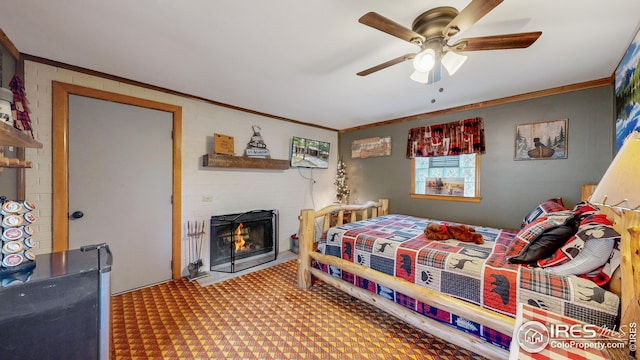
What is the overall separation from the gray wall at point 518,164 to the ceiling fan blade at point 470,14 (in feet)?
8.24

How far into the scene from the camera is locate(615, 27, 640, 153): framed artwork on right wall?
1.80 meters

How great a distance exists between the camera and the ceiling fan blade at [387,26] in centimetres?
124

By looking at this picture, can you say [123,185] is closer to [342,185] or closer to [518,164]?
[342,185]

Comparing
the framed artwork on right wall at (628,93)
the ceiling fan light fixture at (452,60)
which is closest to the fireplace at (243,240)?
the ceiling fan light fixture at (452,60)

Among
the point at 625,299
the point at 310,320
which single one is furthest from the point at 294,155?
the point at 625,299

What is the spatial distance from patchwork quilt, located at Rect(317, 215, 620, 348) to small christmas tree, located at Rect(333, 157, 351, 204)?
7.10 ft

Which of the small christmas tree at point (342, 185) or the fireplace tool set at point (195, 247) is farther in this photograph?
the small christmas tree at point (342, 185)

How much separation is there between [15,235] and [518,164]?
4584mm

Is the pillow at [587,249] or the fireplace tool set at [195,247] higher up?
the pillow at [587,249]

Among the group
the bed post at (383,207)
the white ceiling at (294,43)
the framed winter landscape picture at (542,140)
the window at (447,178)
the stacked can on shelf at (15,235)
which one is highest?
the white ceiling at (294,43)

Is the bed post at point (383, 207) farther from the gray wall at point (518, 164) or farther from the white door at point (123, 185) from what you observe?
the white door at point (123, 185)

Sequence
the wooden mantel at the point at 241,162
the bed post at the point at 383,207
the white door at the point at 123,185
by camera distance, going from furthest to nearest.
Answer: the bed post at the point at 383,207 < the wooden mantel at the point at 241,162 < the white door at the point at 123,185

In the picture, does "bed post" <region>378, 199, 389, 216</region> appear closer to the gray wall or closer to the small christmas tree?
the gray wall

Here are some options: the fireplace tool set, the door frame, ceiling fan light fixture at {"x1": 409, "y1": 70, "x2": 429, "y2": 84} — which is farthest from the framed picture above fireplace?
ceiling fan light fixture at {"x1": 409, "y1": 70, "x2": 429, "y2": 84}
